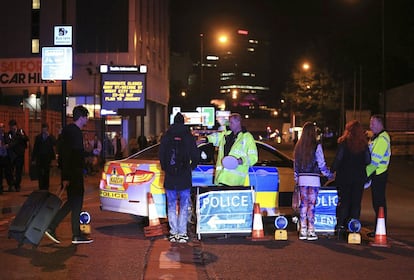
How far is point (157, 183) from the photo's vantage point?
30.4 ft

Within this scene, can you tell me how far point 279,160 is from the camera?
1044cm

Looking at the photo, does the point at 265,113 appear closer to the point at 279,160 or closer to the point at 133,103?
the point at 133,103

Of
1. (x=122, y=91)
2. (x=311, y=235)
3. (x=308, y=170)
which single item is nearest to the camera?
(x=308, y=170)

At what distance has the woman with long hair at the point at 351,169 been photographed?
28.8 feet

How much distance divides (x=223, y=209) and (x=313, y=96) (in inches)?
1862

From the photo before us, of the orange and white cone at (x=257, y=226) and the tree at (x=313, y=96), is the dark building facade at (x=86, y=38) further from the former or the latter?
the orange and white cone at (x=257, y=226)

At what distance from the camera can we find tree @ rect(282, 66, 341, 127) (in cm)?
5288

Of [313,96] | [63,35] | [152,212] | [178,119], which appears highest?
[313,96]

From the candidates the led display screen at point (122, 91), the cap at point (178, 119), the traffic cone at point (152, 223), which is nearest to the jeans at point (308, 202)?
the cap at point (178, 119)

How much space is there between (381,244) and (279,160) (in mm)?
2686

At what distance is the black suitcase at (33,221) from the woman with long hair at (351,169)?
4286mm

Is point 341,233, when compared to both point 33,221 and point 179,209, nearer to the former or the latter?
point 179,209

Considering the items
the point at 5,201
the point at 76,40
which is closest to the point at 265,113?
the point at 76,40

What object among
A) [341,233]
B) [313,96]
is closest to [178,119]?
[341,233]
